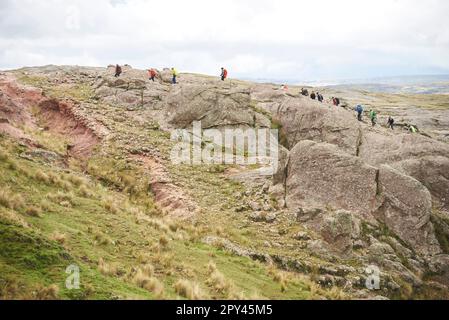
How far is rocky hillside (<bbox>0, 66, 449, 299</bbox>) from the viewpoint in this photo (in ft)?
52.6

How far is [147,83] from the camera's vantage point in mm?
51469

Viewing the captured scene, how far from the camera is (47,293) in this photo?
1228 cm

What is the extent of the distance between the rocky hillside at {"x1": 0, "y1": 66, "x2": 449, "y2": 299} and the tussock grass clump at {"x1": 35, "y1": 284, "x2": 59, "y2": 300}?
0.07 metres

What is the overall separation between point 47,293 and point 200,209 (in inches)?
652

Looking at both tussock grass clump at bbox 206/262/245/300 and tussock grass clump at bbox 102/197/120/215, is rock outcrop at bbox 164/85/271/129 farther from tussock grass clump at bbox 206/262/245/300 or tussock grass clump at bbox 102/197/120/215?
tussock grass clump at bbox 206/262/245/300

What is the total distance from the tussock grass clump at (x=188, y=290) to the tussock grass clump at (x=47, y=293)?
4.84m

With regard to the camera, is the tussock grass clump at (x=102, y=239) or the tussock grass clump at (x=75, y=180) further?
the tussock grass clump at (x=75, y=180)

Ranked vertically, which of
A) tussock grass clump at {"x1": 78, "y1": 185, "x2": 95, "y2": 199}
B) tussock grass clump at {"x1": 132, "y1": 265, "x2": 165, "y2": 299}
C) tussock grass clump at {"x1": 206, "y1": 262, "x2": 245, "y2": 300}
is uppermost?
tussock grass clump at {"x1": 78, "y1": 185, "x2": 95, "y2": 199}

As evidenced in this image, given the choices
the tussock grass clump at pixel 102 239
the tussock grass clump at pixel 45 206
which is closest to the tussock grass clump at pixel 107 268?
the tussock grass clump at pixel 102 239

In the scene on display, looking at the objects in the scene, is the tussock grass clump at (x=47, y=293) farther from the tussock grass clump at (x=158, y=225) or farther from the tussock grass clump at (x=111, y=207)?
the tussock grass clump at (x=158, y=225)

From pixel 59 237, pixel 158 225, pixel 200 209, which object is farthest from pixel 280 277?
pixel 59 237

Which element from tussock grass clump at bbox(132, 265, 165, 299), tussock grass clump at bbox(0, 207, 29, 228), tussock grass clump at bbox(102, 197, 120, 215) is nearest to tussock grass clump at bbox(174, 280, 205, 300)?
tussock grass clump at bbox(132, 265, 165, 299)

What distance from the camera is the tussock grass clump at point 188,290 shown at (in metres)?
15.4

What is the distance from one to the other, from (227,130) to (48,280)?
101ft
